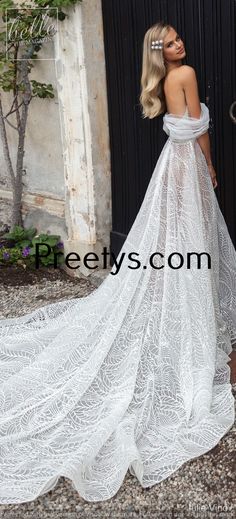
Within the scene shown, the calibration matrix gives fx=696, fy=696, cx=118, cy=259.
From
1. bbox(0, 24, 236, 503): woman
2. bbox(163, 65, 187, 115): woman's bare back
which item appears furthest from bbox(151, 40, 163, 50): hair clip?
bbox(163, 65, 187, 115): woman's bare back

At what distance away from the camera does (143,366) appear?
346 cm

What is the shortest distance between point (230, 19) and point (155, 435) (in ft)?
7.92

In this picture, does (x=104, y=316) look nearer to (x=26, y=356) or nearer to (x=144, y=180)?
(x=26, y=356)

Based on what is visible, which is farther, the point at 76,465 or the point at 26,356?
the point at 26,356

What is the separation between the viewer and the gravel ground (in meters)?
2.76

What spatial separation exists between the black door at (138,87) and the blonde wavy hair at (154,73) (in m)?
0.79

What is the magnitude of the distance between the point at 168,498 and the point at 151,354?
82 cm

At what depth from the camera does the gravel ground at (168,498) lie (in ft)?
9.06

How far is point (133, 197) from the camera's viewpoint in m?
5.23

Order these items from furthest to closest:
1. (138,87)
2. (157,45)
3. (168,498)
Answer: (138,87) → (157,45) → (168,498)

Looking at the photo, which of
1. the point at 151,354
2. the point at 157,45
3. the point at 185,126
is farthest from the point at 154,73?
the point at 151,354

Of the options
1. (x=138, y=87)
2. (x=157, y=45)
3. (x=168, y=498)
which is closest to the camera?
(x=168, y=498)

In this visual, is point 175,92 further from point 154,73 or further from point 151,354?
point 151,354

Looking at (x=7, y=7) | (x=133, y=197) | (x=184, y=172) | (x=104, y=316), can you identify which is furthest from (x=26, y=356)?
(x=7, y=7)
